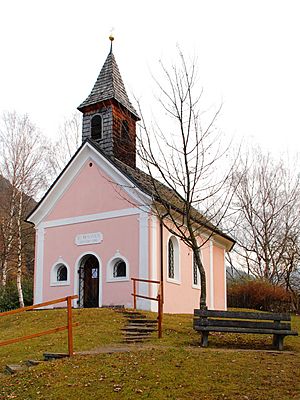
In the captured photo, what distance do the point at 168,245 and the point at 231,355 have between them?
10913 mm

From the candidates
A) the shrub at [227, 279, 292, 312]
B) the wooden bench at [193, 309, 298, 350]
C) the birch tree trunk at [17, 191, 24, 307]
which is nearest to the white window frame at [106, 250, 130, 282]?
the wooden bench at [193, 309, 298, 350]

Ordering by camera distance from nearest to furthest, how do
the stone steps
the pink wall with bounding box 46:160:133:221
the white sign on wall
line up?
the stone steps < the pink wall with bounding box 46:160:133:221 < the white sign on wall

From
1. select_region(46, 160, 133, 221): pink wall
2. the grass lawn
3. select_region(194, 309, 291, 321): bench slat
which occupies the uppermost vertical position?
select_region(46, 160, 133, 221): pink wall

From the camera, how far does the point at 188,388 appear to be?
736 cm

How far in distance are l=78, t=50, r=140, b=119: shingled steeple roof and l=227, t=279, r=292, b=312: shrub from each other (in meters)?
12.8

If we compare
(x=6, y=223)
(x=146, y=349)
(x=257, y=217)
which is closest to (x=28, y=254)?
(x=6, y=223)

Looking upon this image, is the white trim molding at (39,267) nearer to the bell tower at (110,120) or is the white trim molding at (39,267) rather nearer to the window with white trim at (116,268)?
the window with white trim at (116,268)

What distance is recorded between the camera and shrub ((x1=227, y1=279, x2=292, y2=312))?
95.7 feet

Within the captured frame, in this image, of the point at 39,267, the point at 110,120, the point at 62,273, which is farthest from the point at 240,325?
the point at 110,120

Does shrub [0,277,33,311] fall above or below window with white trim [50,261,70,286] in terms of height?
below

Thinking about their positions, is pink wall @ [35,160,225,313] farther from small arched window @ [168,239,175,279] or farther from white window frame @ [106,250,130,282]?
small arched window @ [168,239,175,279]

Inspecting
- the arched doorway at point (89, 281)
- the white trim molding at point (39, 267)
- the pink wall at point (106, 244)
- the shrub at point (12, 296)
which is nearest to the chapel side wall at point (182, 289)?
the pink wall at point (106, 244)

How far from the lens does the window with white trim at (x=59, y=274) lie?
2114 cm

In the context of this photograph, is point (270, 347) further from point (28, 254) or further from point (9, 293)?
point (28, 254)
